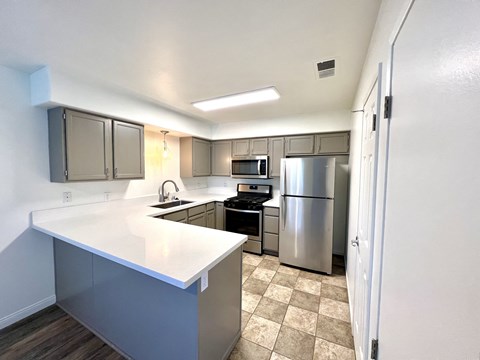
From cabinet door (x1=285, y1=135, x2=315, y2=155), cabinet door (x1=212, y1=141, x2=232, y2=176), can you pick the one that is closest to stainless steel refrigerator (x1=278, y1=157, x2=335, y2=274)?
cabinet door (x1=285, y1=135, x2=315, y2=155)

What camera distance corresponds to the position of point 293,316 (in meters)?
2.05

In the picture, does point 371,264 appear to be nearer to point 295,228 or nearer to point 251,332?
point 251,332

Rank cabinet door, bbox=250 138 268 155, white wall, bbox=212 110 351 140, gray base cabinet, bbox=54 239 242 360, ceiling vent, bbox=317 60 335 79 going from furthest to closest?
cabinet door, bbox=250 138 268 155 → white wall, bbox=212 110 351 140 → ceiling vent, bbox=317 60 335 79 → gray base cabinet, bbox=54 239 242 360

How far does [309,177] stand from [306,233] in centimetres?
83

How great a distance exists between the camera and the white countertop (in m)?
1.21

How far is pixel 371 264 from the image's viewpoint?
112cm

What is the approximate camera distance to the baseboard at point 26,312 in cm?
189

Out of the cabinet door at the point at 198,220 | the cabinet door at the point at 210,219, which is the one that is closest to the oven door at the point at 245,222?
the cabinet door at the point at 210,219

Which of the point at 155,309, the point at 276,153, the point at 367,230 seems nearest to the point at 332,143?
the point at 276,153

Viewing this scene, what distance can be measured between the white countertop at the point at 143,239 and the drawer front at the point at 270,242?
5.79 feet

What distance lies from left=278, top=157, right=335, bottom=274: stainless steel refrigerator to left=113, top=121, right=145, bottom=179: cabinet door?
2.10 metres

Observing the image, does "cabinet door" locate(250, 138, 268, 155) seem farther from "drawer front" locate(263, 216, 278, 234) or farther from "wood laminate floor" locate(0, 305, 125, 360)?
"wood laminate floor" locate(0, 305, 125, 360)

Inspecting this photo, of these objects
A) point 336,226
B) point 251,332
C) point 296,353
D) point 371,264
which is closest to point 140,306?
point 251,332

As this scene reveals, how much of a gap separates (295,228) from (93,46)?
3.04 m
